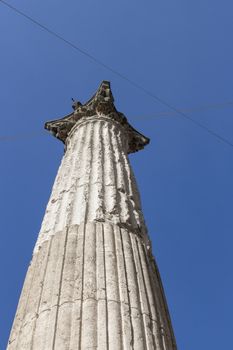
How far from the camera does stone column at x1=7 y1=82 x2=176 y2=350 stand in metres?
4.29

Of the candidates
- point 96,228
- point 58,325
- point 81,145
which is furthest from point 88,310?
point 81,145

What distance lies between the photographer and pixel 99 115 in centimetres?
1065

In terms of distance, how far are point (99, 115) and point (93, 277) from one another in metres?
6.14

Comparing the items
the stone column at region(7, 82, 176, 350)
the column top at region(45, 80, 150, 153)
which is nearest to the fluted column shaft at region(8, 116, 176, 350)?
the stone column at region(7, 82, 176, 350)

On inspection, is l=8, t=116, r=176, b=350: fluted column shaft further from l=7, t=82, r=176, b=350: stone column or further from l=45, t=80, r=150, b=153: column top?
l=45, t=80, r=150, b=153: column top

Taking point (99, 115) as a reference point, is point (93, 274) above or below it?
below

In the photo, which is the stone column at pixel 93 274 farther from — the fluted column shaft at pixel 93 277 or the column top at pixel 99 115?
the column top at pixel 99 115

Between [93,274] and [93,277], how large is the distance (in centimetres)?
5

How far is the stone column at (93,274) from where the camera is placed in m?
4.29

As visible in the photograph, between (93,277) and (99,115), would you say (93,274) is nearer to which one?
(93,277)

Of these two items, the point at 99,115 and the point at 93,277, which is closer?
the point at 93,277

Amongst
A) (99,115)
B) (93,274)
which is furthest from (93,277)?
(99,115)

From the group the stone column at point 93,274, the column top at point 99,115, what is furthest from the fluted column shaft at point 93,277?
the column top at point 99,115

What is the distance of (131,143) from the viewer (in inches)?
445
